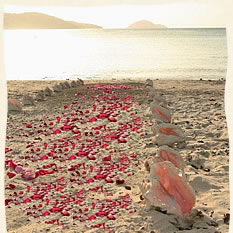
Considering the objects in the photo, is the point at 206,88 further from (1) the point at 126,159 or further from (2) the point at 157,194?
(2) the point at 157,194

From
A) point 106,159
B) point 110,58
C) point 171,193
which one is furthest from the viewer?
point 110,58

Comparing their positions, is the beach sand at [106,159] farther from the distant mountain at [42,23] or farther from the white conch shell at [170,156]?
the distant mountain at [42,23]

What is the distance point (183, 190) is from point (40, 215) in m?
0.88

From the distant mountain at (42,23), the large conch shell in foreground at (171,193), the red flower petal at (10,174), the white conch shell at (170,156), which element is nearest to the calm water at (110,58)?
the distant mountain at (42,23)

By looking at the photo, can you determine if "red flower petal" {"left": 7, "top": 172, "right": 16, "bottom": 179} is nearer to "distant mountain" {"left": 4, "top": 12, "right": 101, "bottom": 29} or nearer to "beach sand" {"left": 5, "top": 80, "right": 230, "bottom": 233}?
"beach sand" {"left": 5, "top": 80, "right": 230, "bottom": 233}

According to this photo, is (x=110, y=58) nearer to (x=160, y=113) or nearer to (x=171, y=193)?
(x=160, y=113)

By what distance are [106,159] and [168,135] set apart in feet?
1.78

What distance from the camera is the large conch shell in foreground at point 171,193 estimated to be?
87.4 inches

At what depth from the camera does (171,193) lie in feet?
7.32

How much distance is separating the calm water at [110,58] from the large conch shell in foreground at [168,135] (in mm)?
508

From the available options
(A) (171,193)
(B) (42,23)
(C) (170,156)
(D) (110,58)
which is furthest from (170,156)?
(B) (42,23)

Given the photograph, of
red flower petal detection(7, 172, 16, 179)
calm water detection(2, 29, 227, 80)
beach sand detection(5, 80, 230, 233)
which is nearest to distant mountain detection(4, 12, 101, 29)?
calm water detection(2, 29, 227, 80)

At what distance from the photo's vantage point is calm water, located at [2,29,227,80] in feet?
11.1

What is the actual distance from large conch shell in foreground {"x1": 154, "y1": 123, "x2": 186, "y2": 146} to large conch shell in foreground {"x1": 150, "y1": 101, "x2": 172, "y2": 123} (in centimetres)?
40
